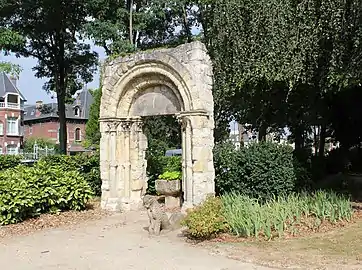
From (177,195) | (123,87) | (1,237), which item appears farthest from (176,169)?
(1,237)

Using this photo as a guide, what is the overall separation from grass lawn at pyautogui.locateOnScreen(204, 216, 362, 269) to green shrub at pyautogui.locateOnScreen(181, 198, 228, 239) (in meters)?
0.28

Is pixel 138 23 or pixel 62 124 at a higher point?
pixel 138 23

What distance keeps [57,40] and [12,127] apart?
102ft

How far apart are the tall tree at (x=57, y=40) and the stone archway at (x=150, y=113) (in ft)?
37.2

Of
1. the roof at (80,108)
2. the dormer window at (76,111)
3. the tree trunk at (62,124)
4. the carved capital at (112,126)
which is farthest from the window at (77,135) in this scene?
the carved capital at (112,126)

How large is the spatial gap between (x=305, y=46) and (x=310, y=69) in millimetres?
685

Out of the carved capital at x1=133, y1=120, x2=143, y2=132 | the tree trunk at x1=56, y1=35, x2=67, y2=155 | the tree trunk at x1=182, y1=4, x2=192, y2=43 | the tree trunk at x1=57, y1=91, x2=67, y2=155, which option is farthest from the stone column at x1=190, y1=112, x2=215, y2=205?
the tree trunk at x1=56, y1=35, x2=67, y2=155

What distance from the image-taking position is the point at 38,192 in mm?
10414

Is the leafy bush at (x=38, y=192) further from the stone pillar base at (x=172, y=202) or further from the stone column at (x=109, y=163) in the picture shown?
the stone pillar base at (x=172, y=202)

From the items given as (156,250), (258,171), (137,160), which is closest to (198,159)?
(258,171)

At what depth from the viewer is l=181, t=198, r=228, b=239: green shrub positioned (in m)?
7.96

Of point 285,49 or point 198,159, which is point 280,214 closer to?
point 198,159

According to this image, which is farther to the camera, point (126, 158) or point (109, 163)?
point (126, 158)

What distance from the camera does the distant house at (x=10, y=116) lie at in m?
A: 50.3
